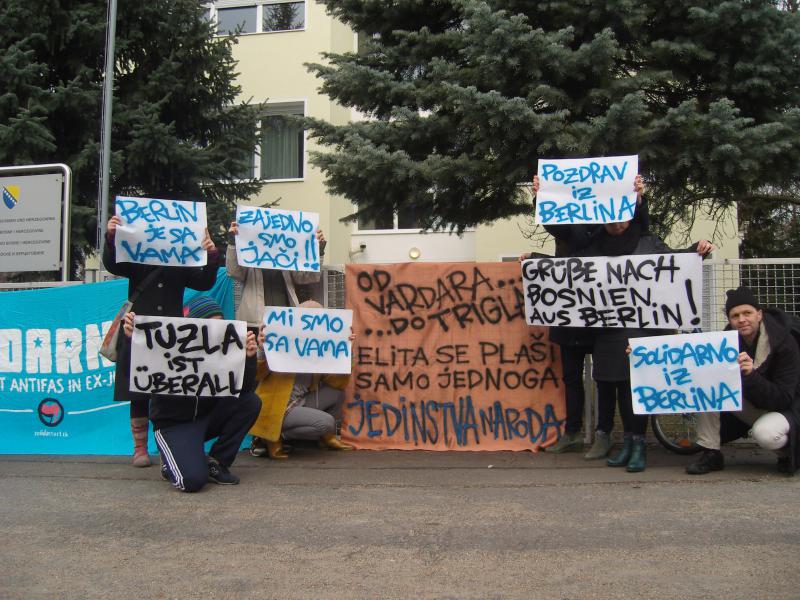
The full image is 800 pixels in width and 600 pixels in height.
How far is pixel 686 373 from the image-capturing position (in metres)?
5.79

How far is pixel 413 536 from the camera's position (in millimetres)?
4613

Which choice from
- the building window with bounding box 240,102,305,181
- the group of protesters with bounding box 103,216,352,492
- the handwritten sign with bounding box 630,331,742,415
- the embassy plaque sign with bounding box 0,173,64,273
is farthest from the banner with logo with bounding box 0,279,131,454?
the building window with bounding box 240,102,305,181

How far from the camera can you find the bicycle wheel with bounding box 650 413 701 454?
6.68m

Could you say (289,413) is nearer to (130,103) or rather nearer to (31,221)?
(31,221)

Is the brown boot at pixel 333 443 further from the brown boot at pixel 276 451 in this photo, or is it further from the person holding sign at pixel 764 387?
the person holding sign at pixel 764 387

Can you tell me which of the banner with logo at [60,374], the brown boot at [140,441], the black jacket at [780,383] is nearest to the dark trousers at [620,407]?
the black jacket at [780,383]

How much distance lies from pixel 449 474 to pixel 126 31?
33.2 feet

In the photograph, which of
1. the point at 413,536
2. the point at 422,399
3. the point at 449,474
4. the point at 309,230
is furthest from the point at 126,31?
the point at 413,536

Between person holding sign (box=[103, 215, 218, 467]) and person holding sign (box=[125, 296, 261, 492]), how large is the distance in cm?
46

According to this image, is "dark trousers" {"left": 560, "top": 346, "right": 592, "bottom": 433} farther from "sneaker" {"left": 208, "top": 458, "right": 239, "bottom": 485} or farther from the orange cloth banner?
"sneaker" {"left": 208, "top": 458, "right": 239, "bottom": 485}

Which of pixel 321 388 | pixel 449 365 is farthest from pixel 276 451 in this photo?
pixel 449 365

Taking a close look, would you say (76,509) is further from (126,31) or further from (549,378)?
(126,31)

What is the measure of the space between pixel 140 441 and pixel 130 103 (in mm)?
8030

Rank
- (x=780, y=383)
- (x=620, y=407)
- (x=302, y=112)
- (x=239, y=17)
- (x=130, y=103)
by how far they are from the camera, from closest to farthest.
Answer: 1. (x=780, y=383)
2. (x=620, y=407)
3. (x=130, y=103)
4. (x=302, y=112)
5. (x=239, y=17)
